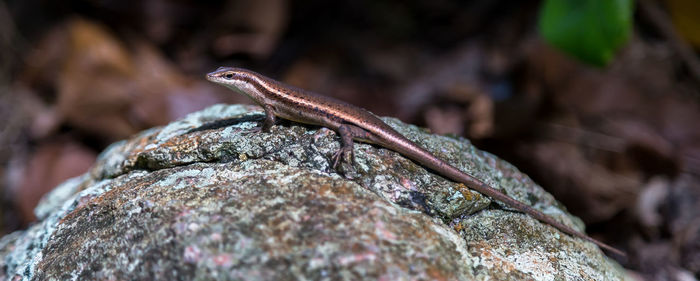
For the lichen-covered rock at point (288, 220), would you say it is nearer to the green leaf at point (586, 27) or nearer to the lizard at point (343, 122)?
the lizard at point (343, 122)

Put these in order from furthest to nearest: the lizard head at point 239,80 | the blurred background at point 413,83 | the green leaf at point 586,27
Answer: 1. the blurred background at point 413,83
2. the green leaf at point 586,27
3. the lizard head at point 239,80

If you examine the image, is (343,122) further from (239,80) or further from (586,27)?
(586,27)

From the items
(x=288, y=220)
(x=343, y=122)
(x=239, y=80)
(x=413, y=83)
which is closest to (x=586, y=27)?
(x=343, y=122)

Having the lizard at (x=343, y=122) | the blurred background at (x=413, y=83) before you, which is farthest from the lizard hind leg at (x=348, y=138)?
the blurred background at (x=413, y=83)

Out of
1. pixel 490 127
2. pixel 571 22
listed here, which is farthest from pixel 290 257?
pixel 490 127

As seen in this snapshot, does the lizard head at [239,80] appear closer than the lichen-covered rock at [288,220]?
No

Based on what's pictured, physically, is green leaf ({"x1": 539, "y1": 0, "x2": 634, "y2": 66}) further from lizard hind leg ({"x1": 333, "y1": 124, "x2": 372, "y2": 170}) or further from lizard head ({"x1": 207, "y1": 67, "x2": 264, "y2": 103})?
lizard head ({"x1": 207, "y1": 67, "x2": 264, "y2": 103})
